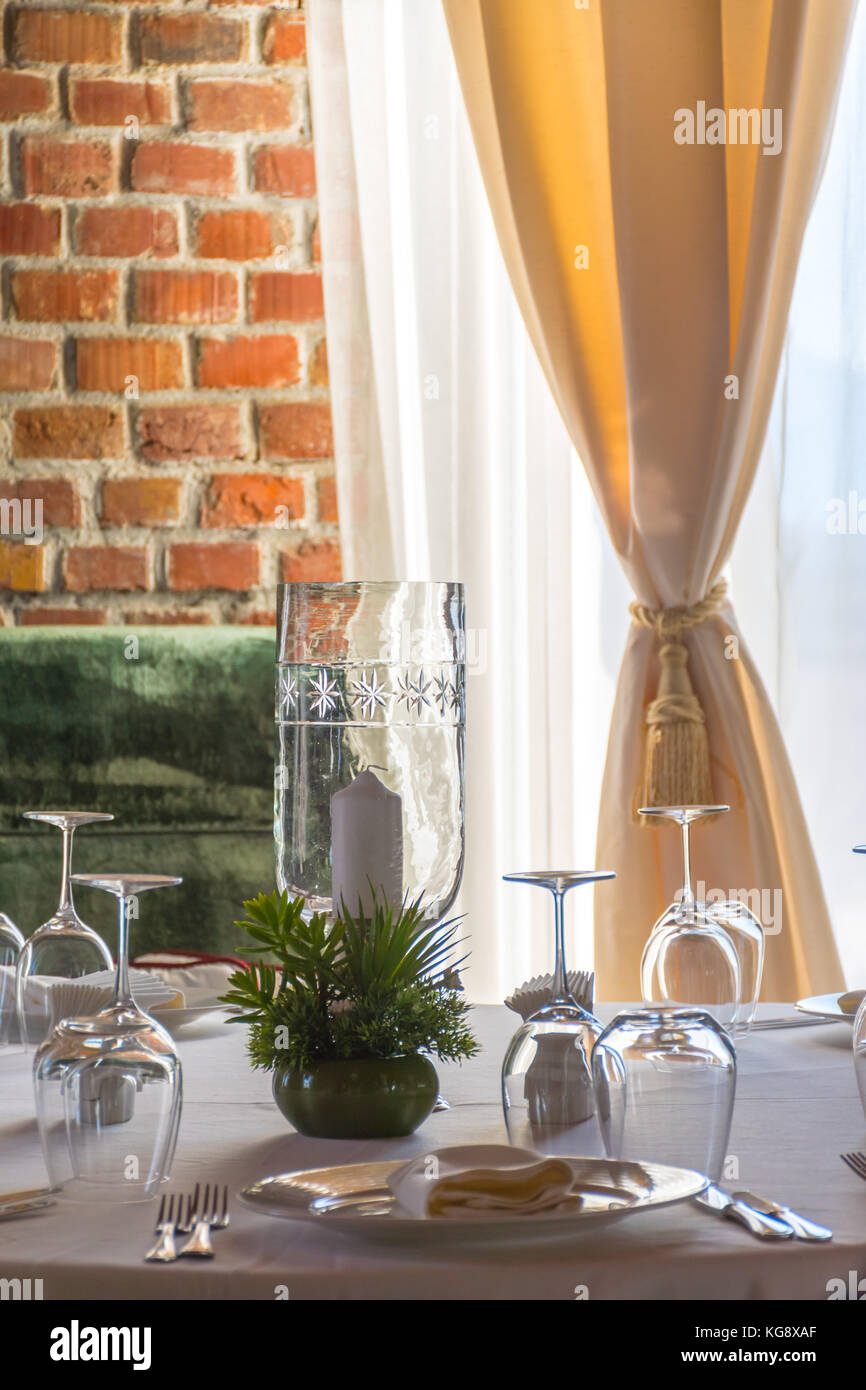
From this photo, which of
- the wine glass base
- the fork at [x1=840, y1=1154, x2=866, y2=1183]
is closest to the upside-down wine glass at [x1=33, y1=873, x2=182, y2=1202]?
the wine glass base

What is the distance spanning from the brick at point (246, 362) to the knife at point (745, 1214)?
5.66 feet

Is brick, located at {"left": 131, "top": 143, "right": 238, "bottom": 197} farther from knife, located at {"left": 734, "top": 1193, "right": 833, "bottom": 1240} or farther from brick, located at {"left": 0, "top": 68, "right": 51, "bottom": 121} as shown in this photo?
knife, located at {"left": 734, "top": 1193, "right": 833, "bottom": 1240}

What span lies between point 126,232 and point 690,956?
161cm

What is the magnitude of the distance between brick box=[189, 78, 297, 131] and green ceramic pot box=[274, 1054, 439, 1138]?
5.90ft

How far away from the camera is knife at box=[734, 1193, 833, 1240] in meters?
0.59

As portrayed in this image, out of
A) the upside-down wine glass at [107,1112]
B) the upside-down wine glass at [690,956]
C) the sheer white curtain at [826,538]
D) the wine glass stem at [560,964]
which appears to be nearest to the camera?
the upside-down wine glass at [107,1112]

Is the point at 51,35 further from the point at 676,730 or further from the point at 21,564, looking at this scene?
the point at 676,730

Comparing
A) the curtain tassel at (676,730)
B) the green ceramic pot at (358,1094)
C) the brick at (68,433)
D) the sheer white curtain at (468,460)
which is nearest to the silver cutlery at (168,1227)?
the green ceramic pot at (358,1094)

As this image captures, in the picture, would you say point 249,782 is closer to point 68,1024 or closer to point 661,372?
point 661,372

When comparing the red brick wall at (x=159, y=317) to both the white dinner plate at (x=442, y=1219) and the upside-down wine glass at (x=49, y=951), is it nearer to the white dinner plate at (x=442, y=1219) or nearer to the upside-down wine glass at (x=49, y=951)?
the upside-down wine glass at (x=49, y=951)

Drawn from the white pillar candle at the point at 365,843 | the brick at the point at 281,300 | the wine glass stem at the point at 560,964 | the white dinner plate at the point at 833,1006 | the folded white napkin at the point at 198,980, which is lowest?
the folded white napkin at the point at 198,980

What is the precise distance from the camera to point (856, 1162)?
28.1 inches

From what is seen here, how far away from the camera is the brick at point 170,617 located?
2174 mm

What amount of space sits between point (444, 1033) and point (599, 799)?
125 centimetres
